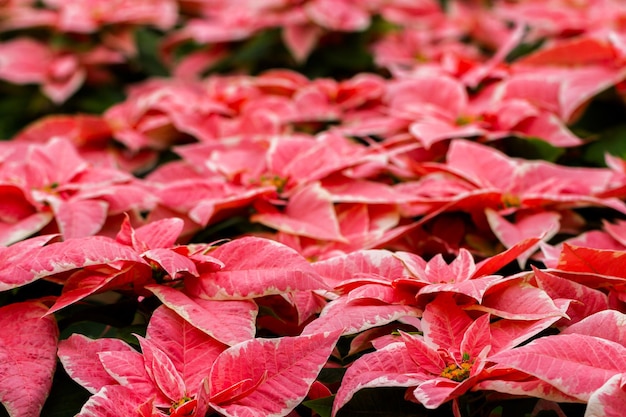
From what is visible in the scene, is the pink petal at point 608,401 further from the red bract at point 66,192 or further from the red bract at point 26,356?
the red bract at point 66,192

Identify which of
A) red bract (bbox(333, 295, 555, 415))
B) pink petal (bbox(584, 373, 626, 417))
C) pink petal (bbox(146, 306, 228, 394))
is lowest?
pink petal (bbox(146, 306, 228, 394))

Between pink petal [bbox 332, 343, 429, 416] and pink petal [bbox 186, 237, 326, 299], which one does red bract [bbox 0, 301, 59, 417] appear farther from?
pink petal [bbox 332, 343, 429, 416]

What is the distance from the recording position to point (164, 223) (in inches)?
32.7

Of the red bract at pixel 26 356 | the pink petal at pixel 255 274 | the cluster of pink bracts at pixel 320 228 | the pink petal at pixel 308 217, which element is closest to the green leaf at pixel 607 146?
the cluster of pink bracts at pixel 320 228

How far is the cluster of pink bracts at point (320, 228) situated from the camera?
0.67m

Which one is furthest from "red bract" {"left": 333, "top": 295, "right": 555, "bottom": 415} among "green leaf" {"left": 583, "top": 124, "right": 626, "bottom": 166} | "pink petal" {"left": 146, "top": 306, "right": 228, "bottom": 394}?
"green leaf" {"left": 583, "top": 124, "right": 626, "bottom": 166}

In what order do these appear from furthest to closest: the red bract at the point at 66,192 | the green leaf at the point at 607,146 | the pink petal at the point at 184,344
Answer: the green leaf at the point at 607,146
the red bract at the point at 66,192
the pink petal at the point at 184,344

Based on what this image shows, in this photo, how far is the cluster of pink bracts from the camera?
0.67m

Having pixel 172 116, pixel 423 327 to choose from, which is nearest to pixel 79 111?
pixel 172 116

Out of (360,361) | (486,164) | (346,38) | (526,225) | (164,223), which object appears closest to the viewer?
(360,361)

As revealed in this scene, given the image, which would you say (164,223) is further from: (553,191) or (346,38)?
(346,38)

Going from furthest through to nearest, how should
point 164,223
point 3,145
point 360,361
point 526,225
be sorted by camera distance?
point 3,145 < point 526,225 < point 164,223 < point 360,361

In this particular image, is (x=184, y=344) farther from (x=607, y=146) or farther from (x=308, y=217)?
(x=607, y=146)

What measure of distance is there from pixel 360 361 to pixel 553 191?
0.44 meters
